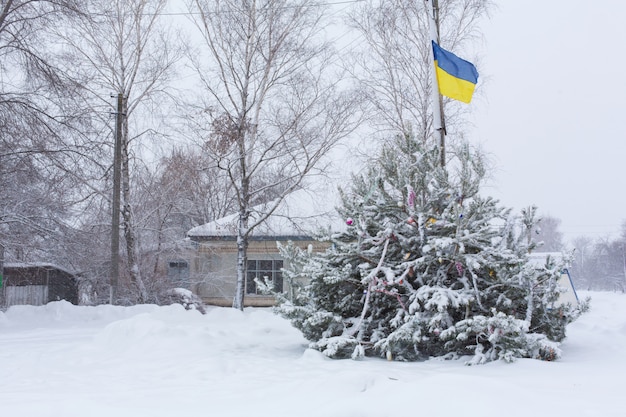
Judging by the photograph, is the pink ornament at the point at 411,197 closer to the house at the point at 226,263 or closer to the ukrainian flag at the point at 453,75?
the ukrainian flag at the point at 453,75

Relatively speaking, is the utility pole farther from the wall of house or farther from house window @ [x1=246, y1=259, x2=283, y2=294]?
house window @ [x1=246, y1=259, x2=283, y2=294]

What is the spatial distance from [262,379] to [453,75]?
6576mm

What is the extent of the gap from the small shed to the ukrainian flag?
12.5 metres

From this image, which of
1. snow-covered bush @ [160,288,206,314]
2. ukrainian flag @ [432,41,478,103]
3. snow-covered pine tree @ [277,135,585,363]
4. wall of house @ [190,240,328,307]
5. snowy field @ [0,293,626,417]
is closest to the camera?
snowy field @ [0,293,626,417]

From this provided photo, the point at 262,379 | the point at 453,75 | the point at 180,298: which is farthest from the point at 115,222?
the point at 262,379

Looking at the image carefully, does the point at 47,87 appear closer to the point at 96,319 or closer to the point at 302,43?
the point at 96,319

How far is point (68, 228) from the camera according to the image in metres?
14.0

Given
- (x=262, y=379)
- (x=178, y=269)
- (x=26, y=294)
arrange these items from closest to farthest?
1. (x=262, y=379)
2. (x=26, y=294)
3. (x=178, y=269)

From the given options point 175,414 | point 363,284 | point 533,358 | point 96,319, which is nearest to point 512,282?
point 533,358

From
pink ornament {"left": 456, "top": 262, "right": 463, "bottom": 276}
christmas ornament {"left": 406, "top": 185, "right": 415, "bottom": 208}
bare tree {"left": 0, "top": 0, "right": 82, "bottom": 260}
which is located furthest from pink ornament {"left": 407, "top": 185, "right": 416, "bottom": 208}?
bare tree {"left": 0, "top": 0, "right": 82, "bottom": 260}

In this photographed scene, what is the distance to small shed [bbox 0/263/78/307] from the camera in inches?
725

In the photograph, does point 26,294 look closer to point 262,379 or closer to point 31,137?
point 31,137

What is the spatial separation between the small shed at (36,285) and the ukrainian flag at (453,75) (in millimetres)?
12480

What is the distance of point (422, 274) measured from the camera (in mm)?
8297
